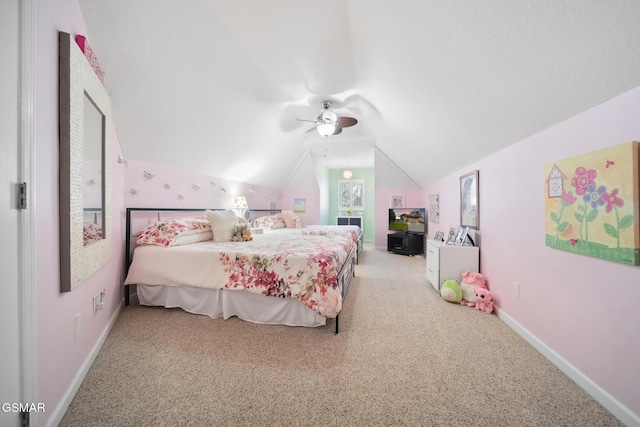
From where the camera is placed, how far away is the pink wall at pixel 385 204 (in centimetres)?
632

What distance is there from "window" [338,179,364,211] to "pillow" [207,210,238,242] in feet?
17.8

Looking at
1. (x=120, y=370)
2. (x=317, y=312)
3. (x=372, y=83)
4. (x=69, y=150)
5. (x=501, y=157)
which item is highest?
(x=372, y=83)

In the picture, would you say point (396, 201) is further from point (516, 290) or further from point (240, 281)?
point (240, 281)

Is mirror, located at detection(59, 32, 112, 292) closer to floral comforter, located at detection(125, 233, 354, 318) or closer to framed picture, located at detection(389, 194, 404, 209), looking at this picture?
floral comforter, located at detection(125, 233, 354, 318)

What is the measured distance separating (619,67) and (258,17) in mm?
2354

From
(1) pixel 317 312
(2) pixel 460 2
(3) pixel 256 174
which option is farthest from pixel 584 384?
(3) pixel 256 174

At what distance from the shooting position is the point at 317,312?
2.10 metres

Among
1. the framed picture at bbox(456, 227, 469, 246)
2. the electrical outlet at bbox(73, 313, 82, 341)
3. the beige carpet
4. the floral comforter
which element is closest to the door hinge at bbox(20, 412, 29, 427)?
the beige carpet

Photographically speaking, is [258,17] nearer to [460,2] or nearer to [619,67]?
[460,2]

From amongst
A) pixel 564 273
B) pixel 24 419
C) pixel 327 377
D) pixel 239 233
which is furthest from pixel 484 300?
pixel 24 419

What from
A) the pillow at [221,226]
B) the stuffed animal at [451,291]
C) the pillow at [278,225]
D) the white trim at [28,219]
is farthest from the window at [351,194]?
the white trim at [28,219]

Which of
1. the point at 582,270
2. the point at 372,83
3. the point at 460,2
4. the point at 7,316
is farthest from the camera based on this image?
the point at 372,83

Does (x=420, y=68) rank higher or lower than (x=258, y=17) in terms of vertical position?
lower

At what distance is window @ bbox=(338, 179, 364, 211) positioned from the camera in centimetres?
798
